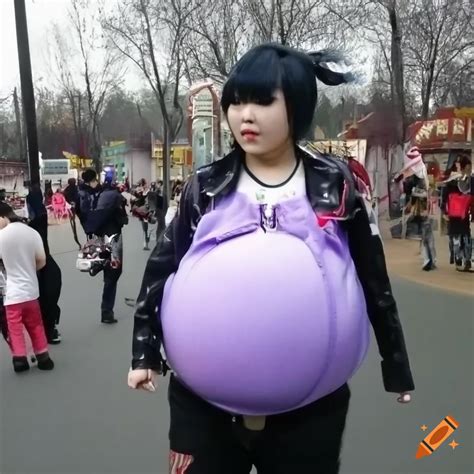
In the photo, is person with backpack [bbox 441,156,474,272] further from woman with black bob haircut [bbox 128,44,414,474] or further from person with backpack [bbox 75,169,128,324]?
woman with black bob haircut [bbox 128,44,414,474]

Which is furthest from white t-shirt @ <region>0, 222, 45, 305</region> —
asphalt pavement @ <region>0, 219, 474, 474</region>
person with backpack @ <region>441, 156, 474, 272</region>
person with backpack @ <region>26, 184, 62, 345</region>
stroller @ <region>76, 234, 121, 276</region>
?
person with backpack @ <region>441, 156, 474, 272</region>

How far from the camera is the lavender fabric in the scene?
1.63 m

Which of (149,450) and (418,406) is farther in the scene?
(418,406)

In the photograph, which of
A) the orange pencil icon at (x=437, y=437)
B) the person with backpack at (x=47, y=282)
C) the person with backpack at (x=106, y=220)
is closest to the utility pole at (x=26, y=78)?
the person with backpack at (x=106, y=220)

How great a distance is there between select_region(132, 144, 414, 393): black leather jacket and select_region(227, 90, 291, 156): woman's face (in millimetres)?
100

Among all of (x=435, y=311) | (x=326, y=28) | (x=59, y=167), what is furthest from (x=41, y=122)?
(x=435, y=311)

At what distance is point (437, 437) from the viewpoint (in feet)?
11.1

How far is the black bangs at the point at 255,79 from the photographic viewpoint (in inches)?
70.1

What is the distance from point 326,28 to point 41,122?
22246 mm

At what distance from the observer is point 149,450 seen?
3.39 meters

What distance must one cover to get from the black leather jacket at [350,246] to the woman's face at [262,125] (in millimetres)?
100

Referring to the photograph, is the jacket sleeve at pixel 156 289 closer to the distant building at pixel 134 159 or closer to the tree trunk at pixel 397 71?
the tree trunk at pixel 397 71

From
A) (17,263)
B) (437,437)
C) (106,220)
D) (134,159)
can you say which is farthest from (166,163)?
(134,159)

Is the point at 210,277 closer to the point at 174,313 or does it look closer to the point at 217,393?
the point at 174,313
